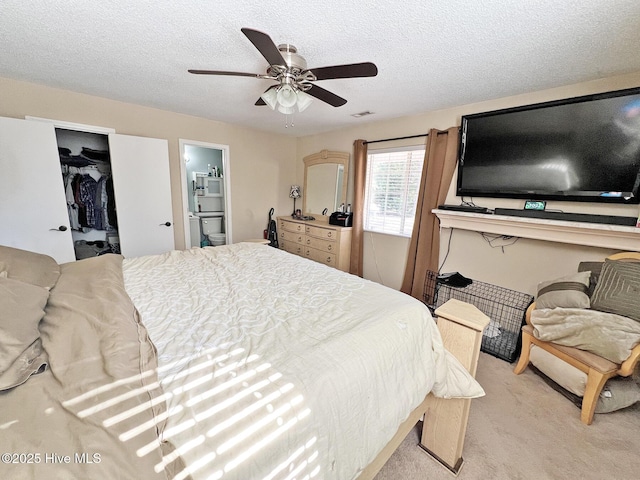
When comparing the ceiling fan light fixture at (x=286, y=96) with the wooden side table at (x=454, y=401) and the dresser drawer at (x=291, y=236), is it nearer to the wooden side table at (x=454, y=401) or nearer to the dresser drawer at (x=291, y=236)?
the wooden side table at (x=454, y=401)

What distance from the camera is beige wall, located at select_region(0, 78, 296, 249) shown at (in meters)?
2.54

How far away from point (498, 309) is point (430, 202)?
4.34ft

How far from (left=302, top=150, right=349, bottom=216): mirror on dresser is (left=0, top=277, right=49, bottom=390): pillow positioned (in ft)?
11.3

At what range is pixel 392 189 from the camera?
3.49m

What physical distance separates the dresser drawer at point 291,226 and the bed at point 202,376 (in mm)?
2569

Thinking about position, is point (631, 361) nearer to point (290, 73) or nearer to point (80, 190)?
point (290, 73)

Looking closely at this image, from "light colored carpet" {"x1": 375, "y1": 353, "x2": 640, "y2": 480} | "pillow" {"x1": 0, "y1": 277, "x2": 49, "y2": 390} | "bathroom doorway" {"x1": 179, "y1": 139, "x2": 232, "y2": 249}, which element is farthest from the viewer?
"bathroom doorway" {"x1": 179, "y1": 139, "x2": 232, "y2": 249}

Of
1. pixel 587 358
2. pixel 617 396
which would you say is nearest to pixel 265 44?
pixel 587 358

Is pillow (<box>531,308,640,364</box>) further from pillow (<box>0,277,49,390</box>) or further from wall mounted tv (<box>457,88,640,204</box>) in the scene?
pillow (<box>0,277,49,390</box>)

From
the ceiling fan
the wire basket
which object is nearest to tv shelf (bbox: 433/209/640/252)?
the wire basket

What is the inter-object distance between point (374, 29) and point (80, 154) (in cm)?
402

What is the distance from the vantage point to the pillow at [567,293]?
1798 mm

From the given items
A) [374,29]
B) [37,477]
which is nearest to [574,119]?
[374,29]

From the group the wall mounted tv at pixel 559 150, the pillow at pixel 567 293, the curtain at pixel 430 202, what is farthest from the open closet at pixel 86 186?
the pillow at pixel 567 293
